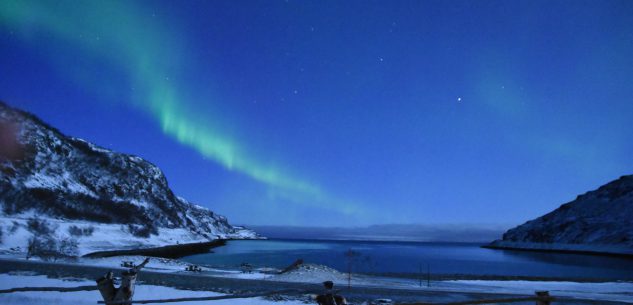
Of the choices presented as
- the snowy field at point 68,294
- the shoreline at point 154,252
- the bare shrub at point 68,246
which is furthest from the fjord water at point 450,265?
the snowy field at point 68,294

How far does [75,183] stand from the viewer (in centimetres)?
14162

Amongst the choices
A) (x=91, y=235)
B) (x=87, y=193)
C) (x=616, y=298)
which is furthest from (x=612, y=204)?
(x=87, y=193)

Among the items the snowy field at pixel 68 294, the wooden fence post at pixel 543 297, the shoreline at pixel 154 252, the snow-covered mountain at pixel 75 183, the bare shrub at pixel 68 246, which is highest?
the snow-covered mountain at pixel 75 183

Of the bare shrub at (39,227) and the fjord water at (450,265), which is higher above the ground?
the bare shrub at (39,227)

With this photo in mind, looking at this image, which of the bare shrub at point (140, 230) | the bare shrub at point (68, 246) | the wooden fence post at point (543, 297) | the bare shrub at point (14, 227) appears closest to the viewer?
the wooden fence post at point (543, 297)

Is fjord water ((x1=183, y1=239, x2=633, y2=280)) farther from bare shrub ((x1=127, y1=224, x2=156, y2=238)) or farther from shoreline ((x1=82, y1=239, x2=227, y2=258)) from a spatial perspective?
bare shrub ((x1=127, y1=224, x2=156, y2=238))

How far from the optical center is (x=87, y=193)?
460 ft

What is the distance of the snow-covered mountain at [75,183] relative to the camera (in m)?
110

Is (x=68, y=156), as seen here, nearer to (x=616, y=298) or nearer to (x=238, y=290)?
(x=238, y=290)

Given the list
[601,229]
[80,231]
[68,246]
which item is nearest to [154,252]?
[80,231]

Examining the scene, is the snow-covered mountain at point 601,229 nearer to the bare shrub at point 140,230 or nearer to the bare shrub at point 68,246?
the bare shrub at point 68,246

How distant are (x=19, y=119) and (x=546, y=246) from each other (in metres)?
235

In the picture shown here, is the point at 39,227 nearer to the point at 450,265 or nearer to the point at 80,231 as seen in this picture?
the point at 80,231

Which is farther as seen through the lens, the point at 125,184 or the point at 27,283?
the point at 125,184
